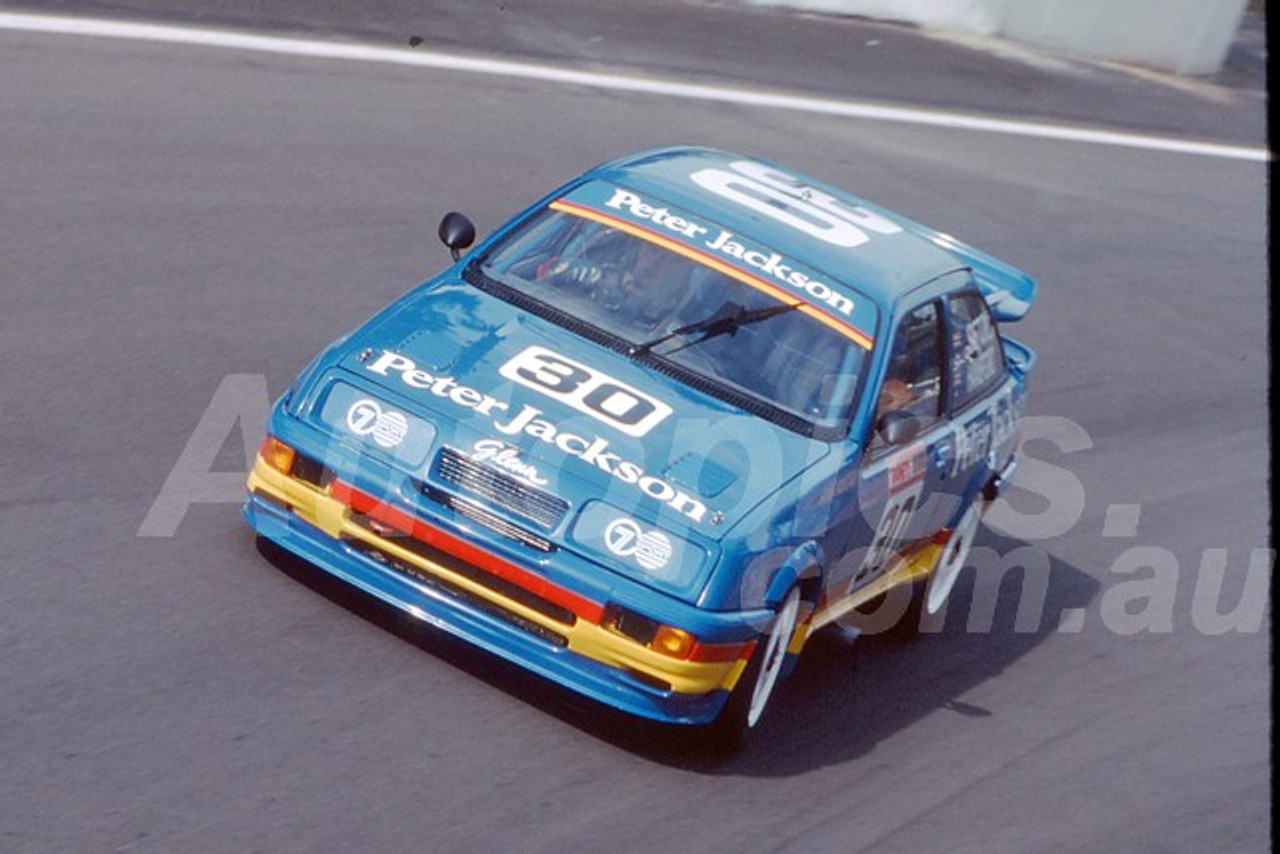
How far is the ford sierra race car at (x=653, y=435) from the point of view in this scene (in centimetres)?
691

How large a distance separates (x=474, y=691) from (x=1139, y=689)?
336cm

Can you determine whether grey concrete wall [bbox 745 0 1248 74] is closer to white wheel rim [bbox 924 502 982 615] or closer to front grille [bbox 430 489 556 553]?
white wheel rim [bbox 924 502 982 615]

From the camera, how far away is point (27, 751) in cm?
609

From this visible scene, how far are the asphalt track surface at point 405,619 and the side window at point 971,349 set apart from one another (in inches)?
42.7

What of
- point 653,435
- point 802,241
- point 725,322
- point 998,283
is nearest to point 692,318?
point 725,322

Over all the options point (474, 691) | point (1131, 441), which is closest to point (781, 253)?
point (474, 691)

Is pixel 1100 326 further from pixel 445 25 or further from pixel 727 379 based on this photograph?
pixel 727 379

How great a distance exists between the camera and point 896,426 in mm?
7719

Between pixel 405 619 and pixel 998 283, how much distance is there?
352 cm

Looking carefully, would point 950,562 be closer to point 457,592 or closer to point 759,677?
point 759,677

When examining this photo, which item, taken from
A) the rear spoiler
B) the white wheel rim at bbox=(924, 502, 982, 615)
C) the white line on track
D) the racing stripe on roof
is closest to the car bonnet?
the racing stripe on roof

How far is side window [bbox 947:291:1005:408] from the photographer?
8648 millimetres

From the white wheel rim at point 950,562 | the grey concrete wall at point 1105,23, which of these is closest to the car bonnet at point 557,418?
the white wheel rim at point 950,562

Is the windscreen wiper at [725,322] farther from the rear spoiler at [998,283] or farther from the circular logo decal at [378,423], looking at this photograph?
the rear spoiler at [998,283]
